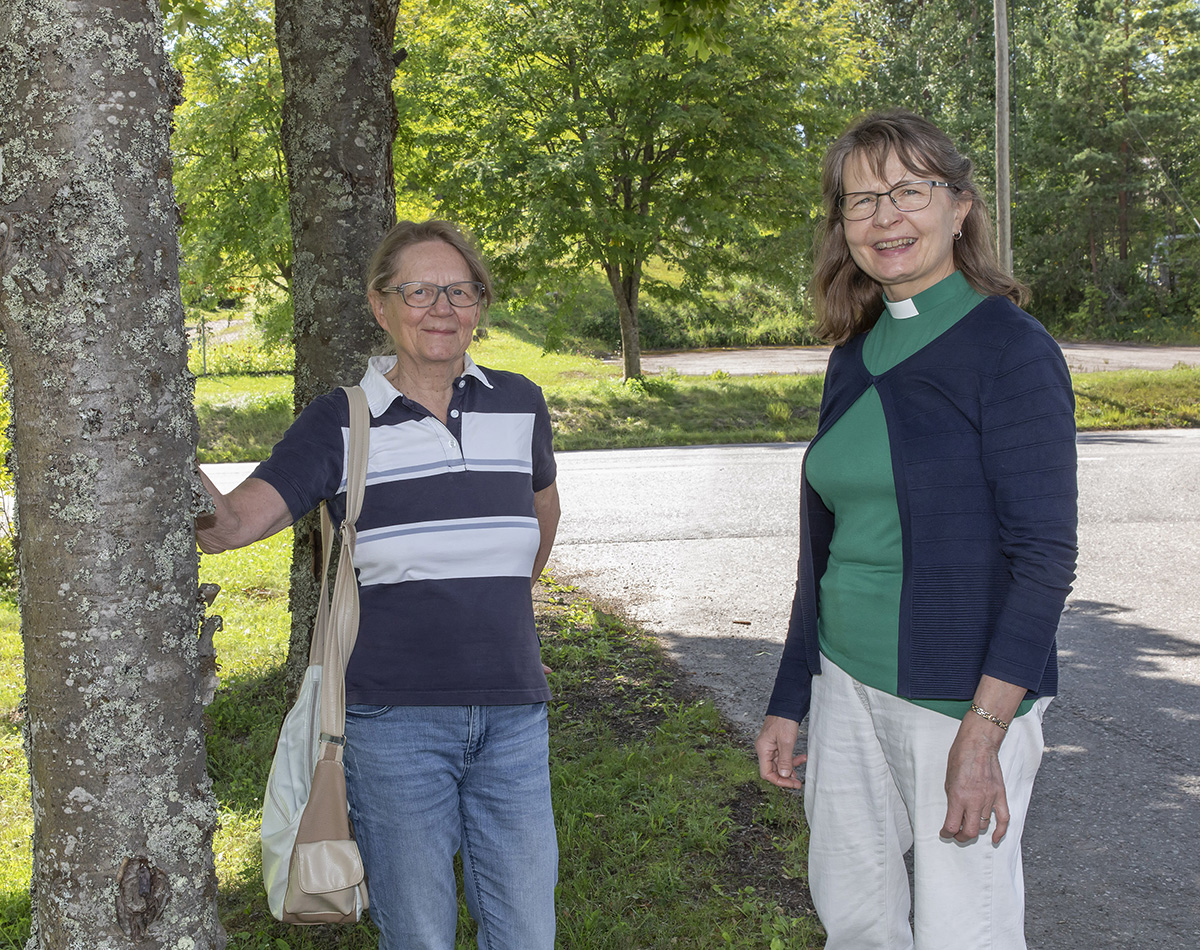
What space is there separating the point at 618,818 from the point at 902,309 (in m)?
2.48

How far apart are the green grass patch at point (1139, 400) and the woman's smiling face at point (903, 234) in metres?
16.6

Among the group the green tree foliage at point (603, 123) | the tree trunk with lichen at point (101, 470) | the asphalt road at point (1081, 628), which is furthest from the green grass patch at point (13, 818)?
the green tree foliage at point (603, 123)

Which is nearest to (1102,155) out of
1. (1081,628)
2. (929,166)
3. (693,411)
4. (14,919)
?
(693,411)

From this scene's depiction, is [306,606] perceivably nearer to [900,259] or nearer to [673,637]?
[673,637]

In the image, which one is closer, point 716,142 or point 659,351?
point 716,142

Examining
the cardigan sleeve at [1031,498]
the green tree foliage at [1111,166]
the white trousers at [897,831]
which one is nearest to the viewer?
the cardigan sleeve at [1031,498]

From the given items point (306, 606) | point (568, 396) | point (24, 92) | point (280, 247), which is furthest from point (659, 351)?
point (24, 92)

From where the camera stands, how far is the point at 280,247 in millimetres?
16453

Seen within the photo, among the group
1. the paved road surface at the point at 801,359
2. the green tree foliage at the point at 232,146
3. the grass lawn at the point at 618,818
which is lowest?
the grass lawn at the point at 618,818

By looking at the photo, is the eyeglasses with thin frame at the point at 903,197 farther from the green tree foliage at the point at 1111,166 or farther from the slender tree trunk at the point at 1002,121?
the green tree foliage at the point at 1111,166

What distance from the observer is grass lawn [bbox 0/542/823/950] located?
3.34 meters

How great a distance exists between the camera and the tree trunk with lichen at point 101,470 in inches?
67.2

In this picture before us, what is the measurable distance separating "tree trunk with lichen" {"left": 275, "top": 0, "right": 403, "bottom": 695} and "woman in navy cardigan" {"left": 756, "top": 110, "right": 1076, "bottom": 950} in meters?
2.25

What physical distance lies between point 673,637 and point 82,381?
5234mm
